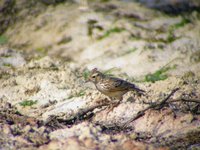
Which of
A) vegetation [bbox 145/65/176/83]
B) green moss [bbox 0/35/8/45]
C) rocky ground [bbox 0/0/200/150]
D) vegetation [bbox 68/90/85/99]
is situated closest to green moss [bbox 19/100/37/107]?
rocky ground [bbox 0/0/200/150]

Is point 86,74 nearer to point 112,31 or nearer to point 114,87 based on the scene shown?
point 114,87

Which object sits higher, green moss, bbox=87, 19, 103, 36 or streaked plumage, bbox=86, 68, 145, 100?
streaked plumage, bbox=86, 68, 145, 100

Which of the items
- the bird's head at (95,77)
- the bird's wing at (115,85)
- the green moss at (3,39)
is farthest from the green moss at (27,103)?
the green moss at (3,39)

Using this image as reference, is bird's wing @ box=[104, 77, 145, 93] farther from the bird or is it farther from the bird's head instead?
the bird's head

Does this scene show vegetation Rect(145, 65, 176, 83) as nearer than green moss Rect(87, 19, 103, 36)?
Yes

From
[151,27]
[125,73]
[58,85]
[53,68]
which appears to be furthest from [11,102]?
[151,27]

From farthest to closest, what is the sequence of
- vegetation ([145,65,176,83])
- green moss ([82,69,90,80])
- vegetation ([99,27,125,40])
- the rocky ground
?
vegetation ([99,27,125,40]) → green moss ([82,69,90,80]) → vegetation ([145,65,176,83]) → the rocky ground

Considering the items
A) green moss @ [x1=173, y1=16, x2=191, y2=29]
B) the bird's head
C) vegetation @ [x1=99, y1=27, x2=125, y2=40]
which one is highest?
the bird's head

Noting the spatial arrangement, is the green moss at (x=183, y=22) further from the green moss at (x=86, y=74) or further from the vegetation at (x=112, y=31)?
the green moss at (x=86, y=74)

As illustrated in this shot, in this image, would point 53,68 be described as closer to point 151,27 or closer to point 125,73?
point 125,73
